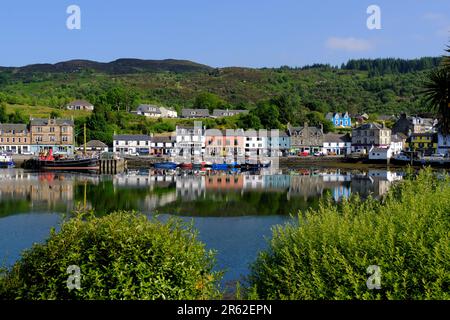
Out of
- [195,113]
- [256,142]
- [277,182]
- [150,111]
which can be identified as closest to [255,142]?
[256,142]

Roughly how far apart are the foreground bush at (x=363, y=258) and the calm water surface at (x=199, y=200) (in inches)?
149

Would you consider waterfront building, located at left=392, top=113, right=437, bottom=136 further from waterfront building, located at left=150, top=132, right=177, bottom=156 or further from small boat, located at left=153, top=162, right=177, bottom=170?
small boat, located at left=153, top=162, right=177, bottom=170

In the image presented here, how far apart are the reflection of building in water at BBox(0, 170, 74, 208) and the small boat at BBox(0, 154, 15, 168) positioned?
22787 mm

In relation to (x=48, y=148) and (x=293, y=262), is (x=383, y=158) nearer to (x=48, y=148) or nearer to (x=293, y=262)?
(x=48, y=148)

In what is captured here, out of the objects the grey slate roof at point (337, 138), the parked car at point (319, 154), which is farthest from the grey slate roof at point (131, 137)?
the grey slate roof at point (337, 138)

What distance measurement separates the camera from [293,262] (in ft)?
50.7

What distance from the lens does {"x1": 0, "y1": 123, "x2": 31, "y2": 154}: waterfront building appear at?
117375 millimetres

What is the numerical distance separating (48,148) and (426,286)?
4488 inches

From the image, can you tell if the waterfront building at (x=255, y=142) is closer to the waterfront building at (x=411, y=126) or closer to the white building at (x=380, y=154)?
the white building at (x=380, y=154)

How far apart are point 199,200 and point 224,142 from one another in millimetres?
69511

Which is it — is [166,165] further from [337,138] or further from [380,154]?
[337,138]

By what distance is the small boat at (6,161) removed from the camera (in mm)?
100975

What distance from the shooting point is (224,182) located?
71938 millimetres
